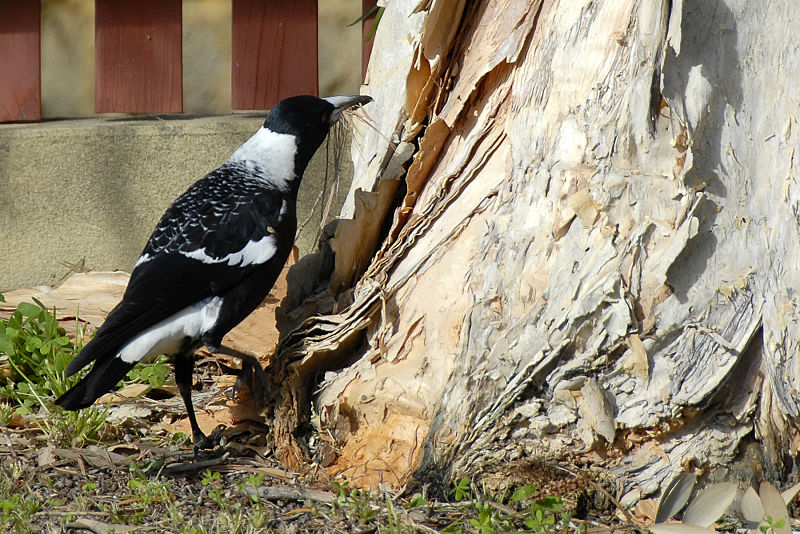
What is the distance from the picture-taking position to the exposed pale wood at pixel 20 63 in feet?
13.7

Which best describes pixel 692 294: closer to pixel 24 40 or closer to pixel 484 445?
pixel 484 445

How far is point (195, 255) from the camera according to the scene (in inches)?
113

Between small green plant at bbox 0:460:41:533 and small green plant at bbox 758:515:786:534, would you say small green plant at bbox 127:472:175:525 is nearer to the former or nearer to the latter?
small green plant at bbox 0:460:41:533

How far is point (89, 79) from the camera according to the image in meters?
4.88

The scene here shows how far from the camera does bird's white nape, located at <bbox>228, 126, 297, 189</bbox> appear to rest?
3326 mm

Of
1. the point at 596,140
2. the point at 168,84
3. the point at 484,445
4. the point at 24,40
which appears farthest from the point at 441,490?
the point at 24,40

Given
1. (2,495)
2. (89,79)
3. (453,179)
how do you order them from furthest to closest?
1. (89,79)
2. (453,179)
3. (2,495)

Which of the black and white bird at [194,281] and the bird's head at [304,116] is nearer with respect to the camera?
the black and white bird at [194,281]

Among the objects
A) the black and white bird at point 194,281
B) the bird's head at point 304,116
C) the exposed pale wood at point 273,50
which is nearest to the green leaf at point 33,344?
the black and white bird at point 194,281

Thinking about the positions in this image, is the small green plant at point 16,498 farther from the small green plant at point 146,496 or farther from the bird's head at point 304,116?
the bird's head at point 304,116

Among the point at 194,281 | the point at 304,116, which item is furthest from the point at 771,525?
the point at 304,116

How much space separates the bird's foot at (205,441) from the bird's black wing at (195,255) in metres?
0.37

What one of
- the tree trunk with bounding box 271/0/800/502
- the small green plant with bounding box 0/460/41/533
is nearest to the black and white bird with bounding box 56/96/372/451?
the small green plant with bounding box 0/460/41/533

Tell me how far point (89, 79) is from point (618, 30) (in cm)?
345
